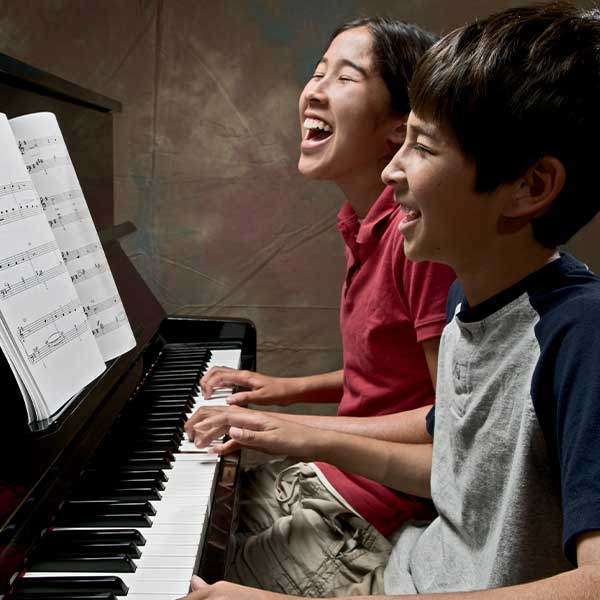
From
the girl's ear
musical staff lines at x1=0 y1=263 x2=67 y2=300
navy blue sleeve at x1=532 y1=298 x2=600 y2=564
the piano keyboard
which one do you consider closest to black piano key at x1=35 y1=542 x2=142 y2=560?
the piano keyboard

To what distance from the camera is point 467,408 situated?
1076 mm

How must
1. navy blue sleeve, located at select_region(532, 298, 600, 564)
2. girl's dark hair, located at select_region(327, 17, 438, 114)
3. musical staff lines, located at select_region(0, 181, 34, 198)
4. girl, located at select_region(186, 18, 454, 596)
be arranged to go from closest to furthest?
navy blue sleeve, located at select_region(532, 298, 600, 564), musical staff lines, located at select_region(0, 181, 34, 198), girl, located at select_region(186, 18, 454, 596), girl's dark hair, located at select_region(327, 17, 438, 114)

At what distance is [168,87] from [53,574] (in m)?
2.14

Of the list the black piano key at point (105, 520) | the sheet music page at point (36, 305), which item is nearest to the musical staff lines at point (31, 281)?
the sheet music page at point (36, 305)

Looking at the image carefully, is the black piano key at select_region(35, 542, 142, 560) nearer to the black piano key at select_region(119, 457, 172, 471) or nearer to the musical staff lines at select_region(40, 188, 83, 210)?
the black piano key at select_region(119, 457, 172, 471)

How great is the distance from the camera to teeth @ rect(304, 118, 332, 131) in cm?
170

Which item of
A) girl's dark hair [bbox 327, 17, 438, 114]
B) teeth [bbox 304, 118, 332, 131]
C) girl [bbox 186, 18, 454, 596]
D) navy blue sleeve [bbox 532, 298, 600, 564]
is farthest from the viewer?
teeth [bbox 304, 118, 332, 131]

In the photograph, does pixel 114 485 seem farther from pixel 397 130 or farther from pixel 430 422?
pixel 397 130

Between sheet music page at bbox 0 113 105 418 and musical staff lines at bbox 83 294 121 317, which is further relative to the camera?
musical staff lines at bbox 83 294 121 317

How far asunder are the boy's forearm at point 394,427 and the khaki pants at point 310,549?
4.8 inches

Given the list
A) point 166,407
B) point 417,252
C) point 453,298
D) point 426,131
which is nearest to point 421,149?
point 426,131

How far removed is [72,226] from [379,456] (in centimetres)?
69

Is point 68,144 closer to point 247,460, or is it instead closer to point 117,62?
point 117,62

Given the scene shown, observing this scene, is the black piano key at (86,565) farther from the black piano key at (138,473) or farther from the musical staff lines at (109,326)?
the musical staff lines at (109,326)
